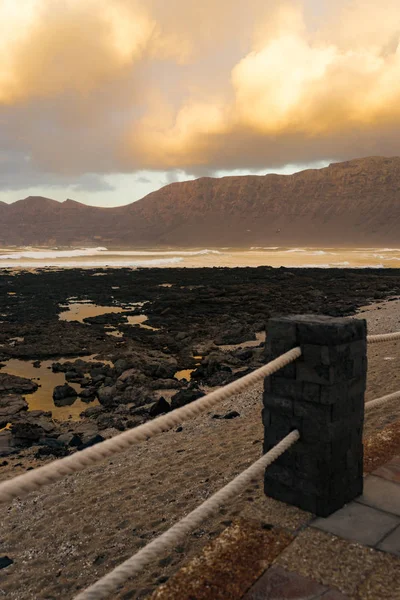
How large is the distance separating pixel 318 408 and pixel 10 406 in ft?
27.6

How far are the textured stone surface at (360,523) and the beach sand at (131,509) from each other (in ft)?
0.62

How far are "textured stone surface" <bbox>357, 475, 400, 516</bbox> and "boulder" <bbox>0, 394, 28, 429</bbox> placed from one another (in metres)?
7.49

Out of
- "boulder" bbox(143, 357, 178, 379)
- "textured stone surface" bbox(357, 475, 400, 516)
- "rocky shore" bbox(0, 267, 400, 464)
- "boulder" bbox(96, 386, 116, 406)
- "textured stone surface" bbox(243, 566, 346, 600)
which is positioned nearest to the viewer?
"textured stone surface" bbox(243, 566, 346, 600)

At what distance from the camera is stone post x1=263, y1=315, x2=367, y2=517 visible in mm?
3066

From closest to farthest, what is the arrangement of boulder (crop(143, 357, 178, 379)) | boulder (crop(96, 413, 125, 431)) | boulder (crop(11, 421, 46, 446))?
boulder (crop(11, 421, 46, 446)), boulder (crop(96, 413, 125, 431)), boulder (crop(143, 357, 178, 379))

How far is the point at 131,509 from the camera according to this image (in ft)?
16.0

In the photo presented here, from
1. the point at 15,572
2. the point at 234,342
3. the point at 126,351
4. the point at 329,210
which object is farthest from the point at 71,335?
the point at 329,210

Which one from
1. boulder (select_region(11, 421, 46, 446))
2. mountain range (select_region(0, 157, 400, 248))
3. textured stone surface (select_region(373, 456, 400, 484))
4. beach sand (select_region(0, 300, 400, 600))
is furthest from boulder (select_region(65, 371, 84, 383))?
mountain range (select_region(0, 157, 400, 248))

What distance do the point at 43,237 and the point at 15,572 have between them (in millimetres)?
203152

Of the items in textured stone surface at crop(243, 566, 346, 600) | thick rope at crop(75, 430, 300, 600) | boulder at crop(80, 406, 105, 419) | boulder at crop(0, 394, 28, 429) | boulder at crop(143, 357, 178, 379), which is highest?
thick rope at crop(75, 430, 300, 600)

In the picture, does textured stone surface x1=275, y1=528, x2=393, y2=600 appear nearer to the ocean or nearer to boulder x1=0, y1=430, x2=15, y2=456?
boulder x1=0, y1=430, x2=15, y2=456

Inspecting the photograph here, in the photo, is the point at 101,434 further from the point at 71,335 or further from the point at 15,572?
the point at 71,335

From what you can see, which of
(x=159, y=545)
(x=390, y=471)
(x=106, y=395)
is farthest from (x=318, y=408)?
(x=106, y=395)

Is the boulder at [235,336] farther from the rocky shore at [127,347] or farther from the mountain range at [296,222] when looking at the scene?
the mountain range at [296,222]
